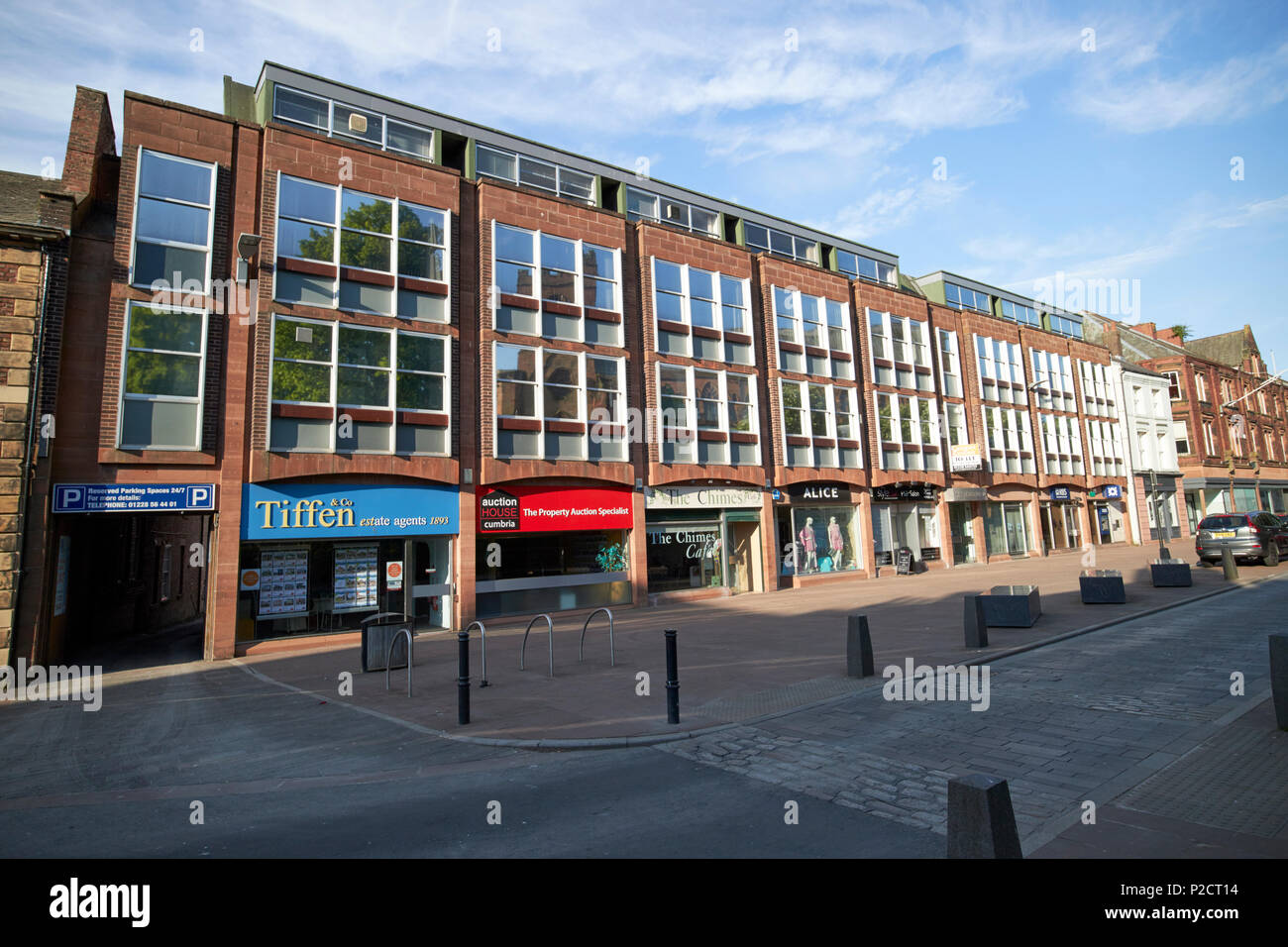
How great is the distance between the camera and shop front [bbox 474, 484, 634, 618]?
62.3 feet

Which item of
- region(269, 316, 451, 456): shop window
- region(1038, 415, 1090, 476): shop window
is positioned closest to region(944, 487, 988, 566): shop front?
region(1038, 415, 1090, 476): shop window

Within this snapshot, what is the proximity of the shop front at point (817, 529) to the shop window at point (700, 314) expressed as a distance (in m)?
5.72

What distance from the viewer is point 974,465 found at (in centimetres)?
3188

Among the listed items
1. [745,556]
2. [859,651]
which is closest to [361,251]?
[859,651]

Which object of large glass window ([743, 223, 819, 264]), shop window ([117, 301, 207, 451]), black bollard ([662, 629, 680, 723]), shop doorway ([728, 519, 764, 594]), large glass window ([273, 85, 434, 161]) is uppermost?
large glass window ([743, 223, 819, 264])

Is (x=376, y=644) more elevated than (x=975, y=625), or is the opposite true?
(x=975, y=625)

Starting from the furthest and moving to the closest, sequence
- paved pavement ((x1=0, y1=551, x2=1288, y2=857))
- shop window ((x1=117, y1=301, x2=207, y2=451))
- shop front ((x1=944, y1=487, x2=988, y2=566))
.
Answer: shop front ((x1=944, y1=487, x2=988, y2=566)) < shop window ((x1=117, y1=301, x2=207, y2=451)) < paved pavement ((x1=0, y1=551, x2=1288, y2=857))

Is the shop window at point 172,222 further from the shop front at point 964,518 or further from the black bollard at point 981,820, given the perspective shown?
the shop front at point 964,518

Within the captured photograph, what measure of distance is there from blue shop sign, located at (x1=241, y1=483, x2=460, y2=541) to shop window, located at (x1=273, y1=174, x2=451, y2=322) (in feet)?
15.2

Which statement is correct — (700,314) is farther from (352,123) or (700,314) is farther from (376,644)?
(376,644)

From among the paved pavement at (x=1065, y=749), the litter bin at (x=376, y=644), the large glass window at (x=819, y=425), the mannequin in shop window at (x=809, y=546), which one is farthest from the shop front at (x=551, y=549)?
the paved pavement at (x=1065, y=749)

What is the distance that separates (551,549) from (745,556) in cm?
825

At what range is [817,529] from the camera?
27359 mm

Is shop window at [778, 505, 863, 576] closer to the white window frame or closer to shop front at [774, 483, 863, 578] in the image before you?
shop front at [774, 483, 863, 578]
